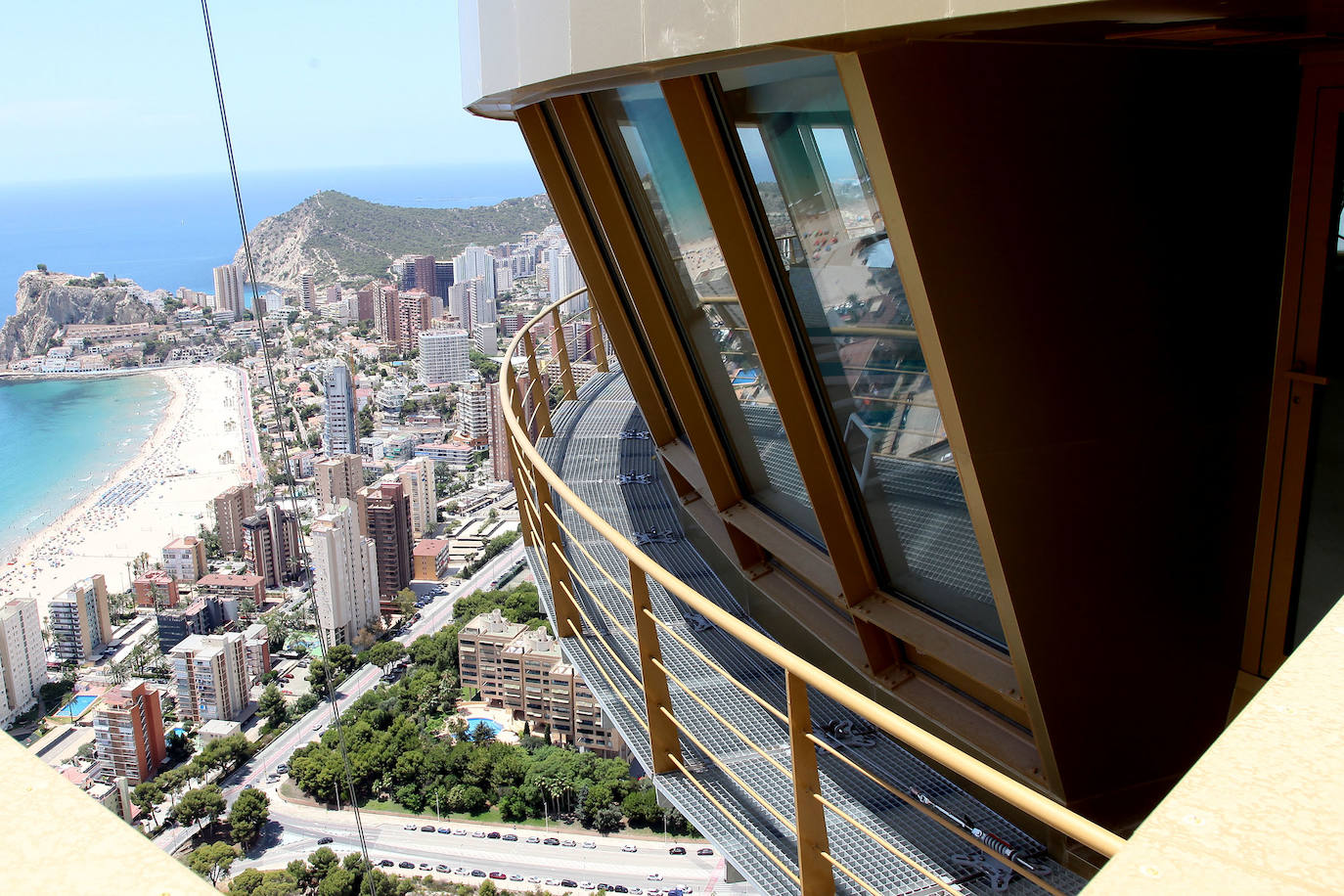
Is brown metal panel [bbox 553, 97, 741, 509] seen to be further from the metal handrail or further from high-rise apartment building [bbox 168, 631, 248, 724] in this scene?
high-rise apartment building [bbox 168, 631, 248, 724]

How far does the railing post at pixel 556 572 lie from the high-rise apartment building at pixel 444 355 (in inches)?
2662

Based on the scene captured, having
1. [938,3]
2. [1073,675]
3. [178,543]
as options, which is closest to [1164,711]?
[1073,675]

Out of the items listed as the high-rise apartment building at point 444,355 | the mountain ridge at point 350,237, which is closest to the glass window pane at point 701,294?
the high-rise apartment building at point 444,355

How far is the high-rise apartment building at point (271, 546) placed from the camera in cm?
4291

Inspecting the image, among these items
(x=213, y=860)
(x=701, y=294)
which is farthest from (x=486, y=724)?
(x=701, y=294)

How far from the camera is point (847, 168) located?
2699 mm

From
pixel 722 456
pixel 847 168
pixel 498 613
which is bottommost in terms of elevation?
pixel 498 613

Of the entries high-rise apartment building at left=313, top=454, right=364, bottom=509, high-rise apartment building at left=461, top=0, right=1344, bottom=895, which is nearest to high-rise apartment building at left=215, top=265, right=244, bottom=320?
high-rise apartment building at left=313, top=454, right=364, bottom=509

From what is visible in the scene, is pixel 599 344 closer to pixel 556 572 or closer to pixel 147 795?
pixel 556 572

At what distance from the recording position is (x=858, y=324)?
297 centimetres

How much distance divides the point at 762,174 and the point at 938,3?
1.43 m

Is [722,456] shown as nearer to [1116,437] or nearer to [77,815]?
[1116,437]

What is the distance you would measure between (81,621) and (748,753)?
118 feet

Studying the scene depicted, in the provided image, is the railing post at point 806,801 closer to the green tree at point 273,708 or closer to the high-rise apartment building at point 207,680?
the high-rise apartment building at point 207,680
